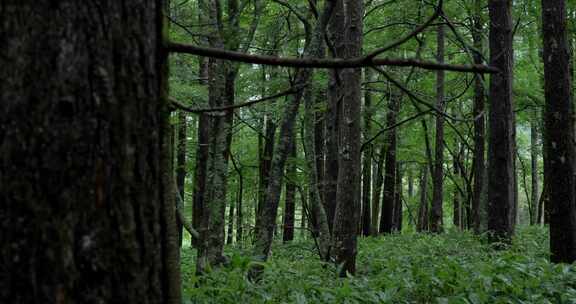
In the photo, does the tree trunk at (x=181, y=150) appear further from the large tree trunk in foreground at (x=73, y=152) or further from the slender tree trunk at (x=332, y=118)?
the large tree trunk in foreground at (x=73, y=152)

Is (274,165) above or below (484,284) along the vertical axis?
above

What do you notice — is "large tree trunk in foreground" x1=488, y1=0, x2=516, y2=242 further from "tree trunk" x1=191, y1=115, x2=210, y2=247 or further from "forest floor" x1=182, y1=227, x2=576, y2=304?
"tree trunk" x1=191, y1=115, x2=210, y2=247

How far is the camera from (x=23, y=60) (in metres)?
1.31

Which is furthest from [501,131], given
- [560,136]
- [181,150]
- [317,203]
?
[181,150]

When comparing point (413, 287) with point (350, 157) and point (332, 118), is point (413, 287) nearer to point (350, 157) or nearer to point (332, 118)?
point (350, 157)

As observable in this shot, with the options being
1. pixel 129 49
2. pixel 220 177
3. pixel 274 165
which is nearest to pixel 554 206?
pixel 274 165

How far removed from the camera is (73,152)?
4.33 feet

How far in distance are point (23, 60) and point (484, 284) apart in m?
4.61

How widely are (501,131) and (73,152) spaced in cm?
986

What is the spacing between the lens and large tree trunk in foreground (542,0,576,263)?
7.48 meters

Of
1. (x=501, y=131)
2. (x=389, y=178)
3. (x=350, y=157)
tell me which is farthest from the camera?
(x=389, y=178)

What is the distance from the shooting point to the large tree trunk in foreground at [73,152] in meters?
1.28

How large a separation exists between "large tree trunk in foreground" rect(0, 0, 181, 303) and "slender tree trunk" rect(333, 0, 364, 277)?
19.8 ft

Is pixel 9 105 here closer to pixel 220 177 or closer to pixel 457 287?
pixel 457 287
